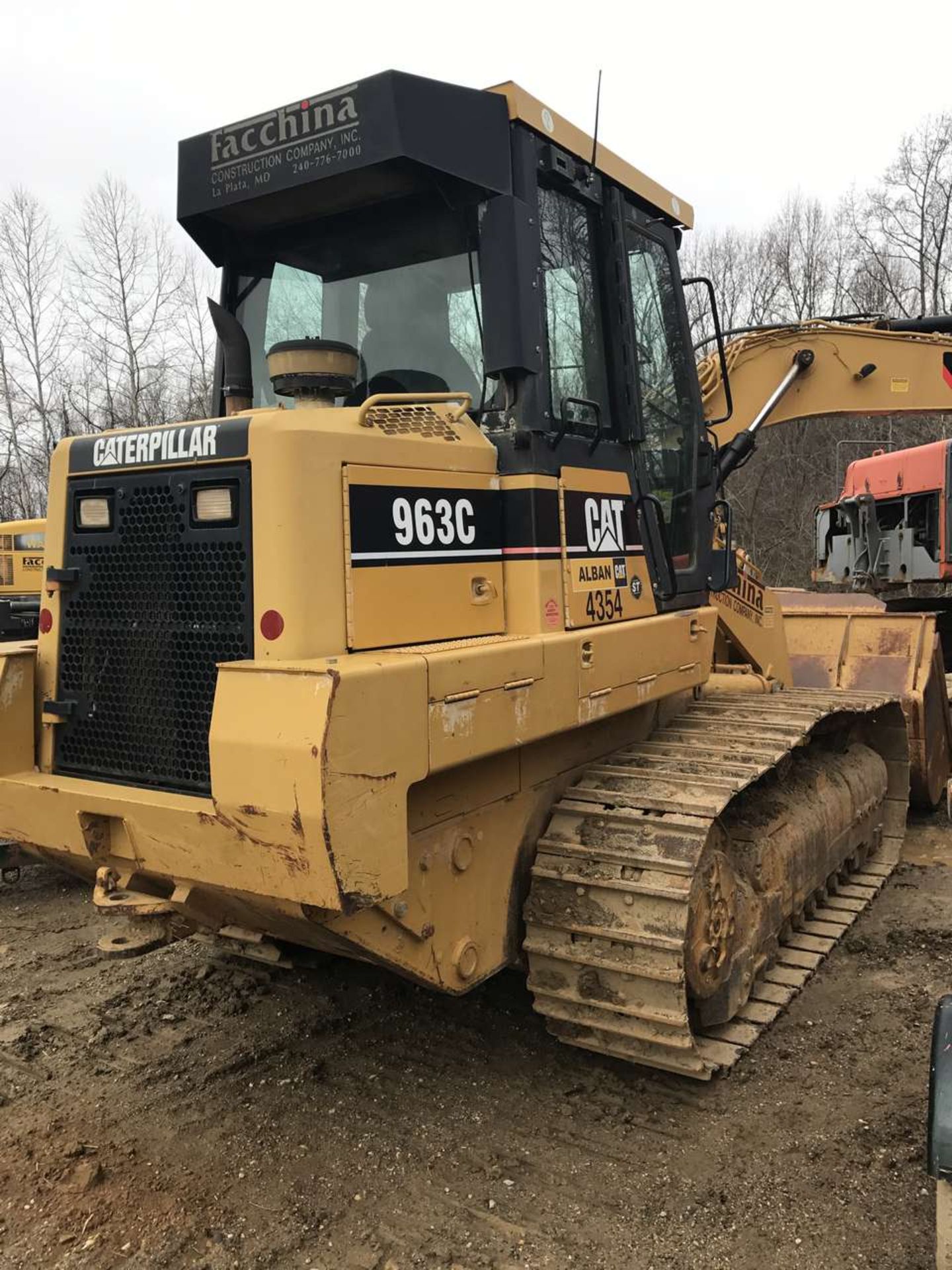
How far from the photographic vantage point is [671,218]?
14.8ft

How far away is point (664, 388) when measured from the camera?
4391 mm

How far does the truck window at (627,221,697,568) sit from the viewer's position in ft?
13.7

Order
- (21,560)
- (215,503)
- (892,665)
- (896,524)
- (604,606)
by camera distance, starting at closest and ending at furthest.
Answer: (215,503)
(604,606)
(892,665)
(896,524)
(21,560)

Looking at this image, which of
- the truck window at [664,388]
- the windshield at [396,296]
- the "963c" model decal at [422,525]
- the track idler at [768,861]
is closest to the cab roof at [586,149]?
the truck window at [664,388]

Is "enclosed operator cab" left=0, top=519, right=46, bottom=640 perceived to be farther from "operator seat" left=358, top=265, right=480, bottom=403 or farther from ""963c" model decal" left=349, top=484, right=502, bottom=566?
""963c" model decal" left=349, top=484, right=502, bottom=566

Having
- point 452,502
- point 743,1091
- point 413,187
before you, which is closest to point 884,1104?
point 743,1091

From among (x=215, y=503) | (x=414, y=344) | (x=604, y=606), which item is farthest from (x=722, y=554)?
(x=215, y=503)

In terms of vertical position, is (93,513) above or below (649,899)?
above

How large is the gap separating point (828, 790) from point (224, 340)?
3.44 meters

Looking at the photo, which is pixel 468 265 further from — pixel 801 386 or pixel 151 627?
pixel 801 386

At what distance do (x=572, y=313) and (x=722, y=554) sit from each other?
161 cm

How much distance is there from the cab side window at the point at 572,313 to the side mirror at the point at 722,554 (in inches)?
46.0

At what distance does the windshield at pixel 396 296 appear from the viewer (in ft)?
11.5

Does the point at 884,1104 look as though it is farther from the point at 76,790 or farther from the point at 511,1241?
the point at 76,790
